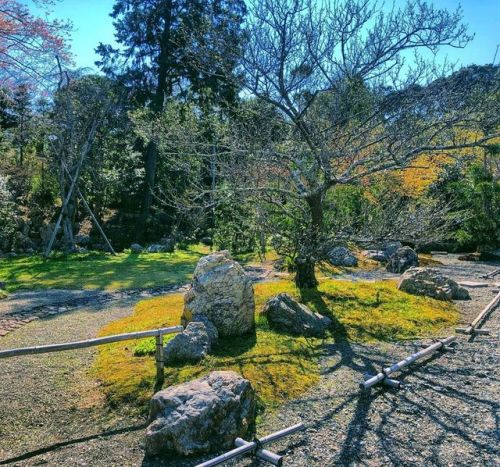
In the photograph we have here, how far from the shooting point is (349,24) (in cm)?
671

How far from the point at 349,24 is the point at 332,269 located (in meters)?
7.81

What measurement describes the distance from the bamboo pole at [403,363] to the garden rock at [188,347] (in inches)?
71.8

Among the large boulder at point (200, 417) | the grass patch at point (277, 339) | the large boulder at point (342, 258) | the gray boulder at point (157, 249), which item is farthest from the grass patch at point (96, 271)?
the large boulder at point (200, 417)

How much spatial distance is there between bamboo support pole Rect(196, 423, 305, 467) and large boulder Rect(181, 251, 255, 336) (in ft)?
7.49

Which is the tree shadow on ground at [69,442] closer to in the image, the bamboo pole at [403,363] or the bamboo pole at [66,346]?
the bamboo pole at [66,346]

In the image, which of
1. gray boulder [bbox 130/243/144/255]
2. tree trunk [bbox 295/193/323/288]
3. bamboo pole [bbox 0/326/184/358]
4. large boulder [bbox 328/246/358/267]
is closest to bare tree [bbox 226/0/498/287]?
tree trunk [bbox 295/193/323/288]

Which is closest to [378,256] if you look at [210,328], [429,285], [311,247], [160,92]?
[429,285]

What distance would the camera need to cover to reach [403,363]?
5.21m

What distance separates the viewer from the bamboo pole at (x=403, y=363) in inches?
185

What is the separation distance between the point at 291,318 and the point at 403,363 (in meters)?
1.73

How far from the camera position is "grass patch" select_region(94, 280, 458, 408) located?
15.7 feet

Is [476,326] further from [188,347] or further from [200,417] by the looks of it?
[200,417]

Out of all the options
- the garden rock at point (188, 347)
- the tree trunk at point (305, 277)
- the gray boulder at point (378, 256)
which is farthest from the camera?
the gray boulder at point (378, 256)

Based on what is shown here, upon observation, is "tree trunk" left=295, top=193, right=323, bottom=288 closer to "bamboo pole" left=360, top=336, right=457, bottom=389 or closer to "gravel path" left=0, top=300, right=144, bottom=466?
"bamboo pole" left=360, top=336, right=457, bottom=389
